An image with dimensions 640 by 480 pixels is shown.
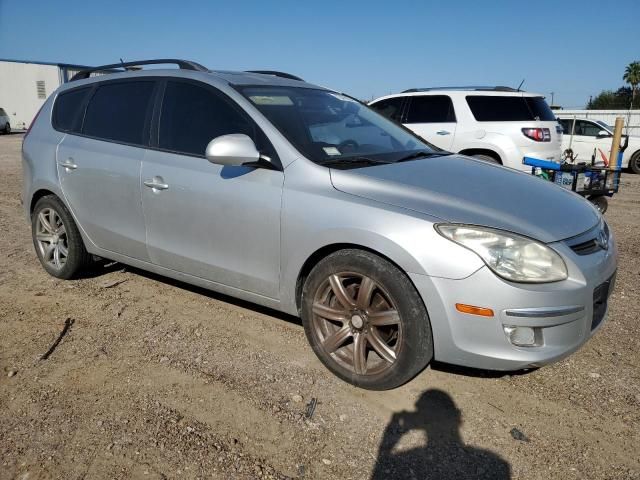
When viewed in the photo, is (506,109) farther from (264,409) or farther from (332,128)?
(264,409)

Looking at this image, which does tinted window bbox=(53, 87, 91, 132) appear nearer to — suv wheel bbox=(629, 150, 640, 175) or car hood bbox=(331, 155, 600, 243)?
car hood bbox=(331, 155, 600, 243)

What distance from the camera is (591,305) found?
2.61m

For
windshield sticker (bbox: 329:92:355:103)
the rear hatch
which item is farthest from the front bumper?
the rear hatch

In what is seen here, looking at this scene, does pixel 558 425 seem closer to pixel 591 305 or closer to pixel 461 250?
pixel 591 305

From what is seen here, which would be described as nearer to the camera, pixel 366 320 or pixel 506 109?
pixel 366 320

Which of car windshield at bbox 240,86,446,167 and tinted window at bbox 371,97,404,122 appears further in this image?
tinted window at bbox 371,97,404,122

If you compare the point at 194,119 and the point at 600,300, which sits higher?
the point at 194,119

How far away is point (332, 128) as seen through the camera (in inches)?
140

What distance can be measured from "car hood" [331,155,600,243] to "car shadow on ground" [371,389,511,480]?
101 cm

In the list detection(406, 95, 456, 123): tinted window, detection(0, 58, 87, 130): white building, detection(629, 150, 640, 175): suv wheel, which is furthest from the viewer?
detection(0, 58, 87, 130): white building

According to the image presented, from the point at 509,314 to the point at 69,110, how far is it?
12.8ft

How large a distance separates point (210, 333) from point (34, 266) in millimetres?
2521

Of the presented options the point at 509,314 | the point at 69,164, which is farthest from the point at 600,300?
the point at 69,164

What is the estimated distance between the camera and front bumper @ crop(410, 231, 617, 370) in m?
2.44
